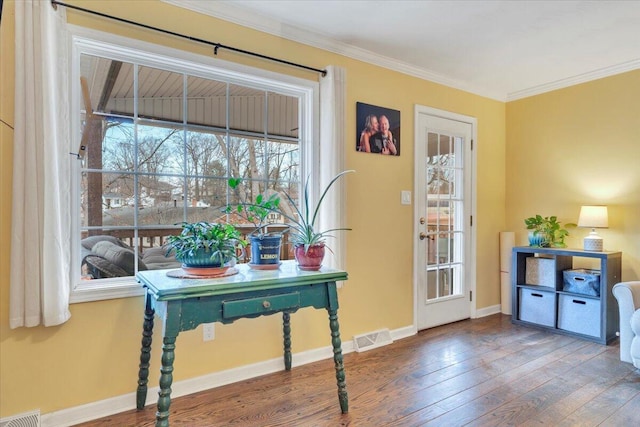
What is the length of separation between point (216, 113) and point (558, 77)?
3161mm

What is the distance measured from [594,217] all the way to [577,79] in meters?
1.31

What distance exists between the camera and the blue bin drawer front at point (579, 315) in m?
3.05

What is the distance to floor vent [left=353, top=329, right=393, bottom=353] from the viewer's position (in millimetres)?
2857

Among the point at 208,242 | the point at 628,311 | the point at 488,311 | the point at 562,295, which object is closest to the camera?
the point at 208,242

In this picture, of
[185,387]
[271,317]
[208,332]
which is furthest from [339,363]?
[185,387]

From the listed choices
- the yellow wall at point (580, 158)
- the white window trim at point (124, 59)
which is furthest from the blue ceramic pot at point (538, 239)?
the white window trim at point (124, 59)

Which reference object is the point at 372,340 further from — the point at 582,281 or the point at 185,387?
the point at 582,281

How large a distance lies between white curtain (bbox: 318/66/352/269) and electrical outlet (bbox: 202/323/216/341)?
0.90m

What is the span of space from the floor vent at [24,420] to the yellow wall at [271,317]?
0.09 feet

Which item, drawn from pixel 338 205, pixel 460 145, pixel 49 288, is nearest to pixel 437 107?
pixel 460 145

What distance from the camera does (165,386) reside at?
5.11ft

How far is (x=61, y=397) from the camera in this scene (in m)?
1.88

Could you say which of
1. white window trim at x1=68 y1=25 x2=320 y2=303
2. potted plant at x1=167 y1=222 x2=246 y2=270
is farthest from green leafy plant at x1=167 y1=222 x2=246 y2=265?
white window trim at x1=68 y1=25 x2=320 y2=303

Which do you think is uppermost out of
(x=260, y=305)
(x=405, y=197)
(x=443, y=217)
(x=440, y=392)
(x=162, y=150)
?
(x=162, y=150)
